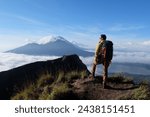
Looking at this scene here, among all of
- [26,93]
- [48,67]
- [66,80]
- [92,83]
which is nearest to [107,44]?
[92,83]

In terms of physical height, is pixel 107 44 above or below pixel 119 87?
above

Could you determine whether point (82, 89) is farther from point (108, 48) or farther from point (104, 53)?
point (108, 48)

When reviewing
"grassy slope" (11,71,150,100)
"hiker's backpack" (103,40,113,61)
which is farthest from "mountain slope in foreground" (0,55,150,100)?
"hiker's backpack" (103,40,113,61)

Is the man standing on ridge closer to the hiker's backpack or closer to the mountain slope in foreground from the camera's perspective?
the hiker's backpack

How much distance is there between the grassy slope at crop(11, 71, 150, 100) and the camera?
13859 millimetres

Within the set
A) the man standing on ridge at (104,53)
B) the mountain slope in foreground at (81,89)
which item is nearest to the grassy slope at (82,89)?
the mountain slope in foreground at (81,89)

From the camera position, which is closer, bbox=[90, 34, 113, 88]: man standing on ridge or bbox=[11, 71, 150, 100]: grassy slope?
bbox=[11, 71, 150, 100]: grassy slope

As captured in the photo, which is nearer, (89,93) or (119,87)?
(89,93)

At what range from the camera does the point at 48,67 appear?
93.2ft

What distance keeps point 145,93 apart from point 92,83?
311cm

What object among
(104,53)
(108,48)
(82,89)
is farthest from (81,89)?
(108,48)

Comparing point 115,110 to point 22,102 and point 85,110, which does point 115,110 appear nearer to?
point 85,110

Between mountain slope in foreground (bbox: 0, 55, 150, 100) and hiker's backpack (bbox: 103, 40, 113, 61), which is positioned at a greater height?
hiker's backpack (bbox: 103, 40, 113, 61)

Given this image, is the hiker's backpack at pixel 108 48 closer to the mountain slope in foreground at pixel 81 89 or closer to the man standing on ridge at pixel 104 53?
the man standing on ridge at pixel 104 53
